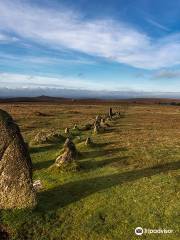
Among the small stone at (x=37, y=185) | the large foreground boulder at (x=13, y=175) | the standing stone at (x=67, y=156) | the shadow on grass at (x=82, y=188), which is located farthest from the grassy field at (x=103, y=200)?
the standing stone at (x=67, y=156)

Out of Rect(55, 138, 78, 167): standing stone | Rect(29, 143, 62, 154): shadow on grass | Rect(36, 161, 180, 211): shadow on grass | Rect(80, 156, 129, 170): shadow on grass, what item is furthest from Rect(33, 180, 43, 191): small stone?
Rect(29, 143, 62, 154): shadow on grass

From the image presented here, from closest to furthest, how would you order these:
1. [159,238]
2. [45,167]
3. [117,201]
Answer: [159,238]
[117,201]
[45,167]

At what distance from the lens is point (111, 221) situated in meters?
14.5

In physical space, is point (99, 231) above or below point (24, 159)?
below

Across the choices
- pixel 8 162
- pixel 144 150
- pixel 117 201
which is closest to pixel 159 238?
pixel 117 201

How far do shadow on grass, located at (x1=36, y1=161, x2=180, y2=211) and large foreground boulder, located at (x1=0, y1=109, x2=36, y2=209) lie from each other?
1013 mm

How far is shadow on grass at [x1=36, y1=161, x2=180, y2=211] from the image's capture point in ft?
53.6

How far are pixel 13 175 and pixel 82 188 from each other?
16.4ft

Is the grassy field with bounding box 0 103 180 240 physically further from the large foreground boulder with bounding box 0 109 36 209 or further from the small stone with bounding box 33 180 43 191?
the large foreground boulder with bounding box 0 109 36 209

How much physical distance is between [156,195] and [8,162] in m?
8.57

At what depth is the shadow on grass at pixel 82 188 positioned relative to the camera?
1633cm

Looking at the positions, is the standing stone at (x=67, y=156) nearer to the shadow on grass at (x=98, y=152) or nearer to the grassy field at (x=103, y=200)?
the grassy field at (x=103, y=200)

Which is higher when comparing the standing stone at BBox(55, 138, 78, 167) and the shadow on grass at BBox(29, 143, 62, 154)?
the standing stone at BBox(55, 138, 78, 167)

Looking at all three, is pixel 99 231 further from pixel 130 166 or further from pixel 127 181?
pixel 130 166
